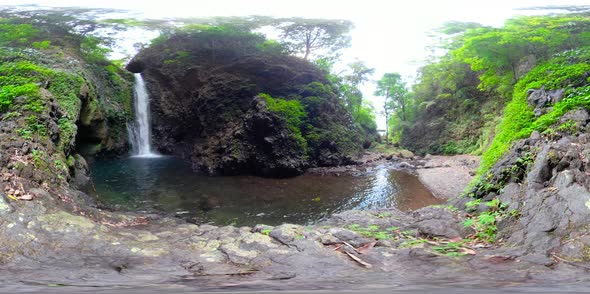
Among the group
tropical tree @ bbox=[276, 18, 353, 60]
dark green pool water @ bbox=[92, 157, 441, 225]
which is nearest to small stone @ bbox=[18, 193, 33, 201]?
dark green pool water @ bbox=[92, 157, 441, 225]

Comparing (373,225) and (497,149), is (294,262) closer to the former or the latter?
(373,225)

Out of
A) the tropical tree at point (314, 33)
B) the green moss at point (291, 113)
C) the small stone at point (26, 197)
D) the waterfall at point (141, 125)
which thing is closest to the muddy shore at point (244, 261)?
the small stone at point (26, 197)

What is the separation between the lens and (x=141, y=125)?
1614 cm

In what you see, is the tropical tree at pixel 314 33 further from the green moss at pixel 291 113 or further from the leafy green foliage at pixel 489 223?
the leafy green foliage at pixel 489 223

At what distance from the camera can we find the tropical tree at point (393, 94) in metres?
14.7

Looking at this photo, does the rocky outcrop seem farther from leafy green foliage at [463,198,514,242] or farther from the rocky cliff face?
the rocky cliff face

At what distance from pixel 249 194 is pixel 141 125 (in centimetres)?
1017

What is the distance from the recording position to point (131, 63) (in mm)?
14453

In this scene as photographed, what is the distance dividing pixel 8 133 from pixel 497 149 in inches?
352

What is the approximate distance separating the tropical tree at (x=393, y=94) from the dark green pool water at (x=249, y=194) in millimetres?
4842

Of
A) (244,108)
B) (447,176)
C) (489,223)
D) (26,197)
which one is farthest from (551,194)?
(244,108)

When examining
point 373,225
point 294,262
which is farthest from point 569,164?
point 294,262

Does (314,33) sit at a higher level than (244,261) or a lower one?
higher

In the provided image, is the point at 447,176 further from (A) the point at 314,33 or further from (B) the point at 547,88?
(A) the point at 314,33
